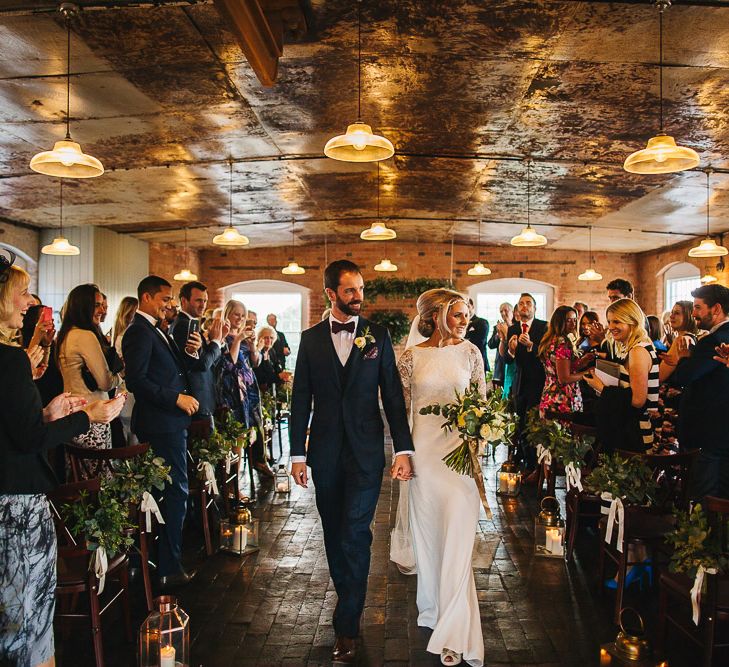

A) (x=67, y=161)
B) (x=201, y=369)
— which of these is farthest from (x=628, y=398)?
(x=67, y=161)

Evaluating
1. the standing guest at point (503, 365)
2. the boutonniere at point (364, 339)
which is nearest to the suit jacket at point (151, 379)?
the boutonniere at point (364, 339)

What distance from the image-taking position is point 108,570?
328 centimetres

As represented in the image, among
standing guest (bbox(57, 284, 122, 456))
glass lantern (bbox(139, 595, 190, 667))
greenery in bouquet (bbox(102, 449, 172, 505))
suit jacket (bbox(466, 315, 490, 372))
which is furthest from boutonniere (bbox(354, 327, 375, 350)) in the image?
suit jacket (bbox(466, 315, 490, 372))

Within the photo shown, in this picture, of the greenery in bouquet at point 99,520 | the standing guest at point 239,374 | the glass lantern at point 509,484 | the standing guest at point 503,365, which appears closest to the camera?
the greenery in bouquet at point 99,520

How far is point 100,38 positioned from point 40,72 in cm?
85

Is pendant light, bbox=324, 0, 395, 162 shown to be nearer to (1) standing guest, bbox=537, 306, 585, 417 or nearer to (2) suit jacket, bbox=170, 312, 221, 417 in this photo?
(2) suit jacket, bbox=170, 312, 221, 417

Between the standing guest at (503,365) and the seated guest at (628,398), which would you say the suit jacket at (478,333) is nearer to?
the standing guest at (503,365)

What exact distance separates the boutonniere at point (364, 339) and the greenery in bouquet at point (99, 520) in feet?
4.43

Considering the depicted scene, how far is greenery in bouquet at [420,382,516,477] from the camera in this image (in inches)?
127

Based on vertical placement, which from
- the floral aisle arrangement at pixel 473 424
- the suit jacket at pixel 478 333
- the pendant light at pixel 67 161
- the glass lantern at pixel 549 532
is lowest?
the glass lantern at pixel 549 532

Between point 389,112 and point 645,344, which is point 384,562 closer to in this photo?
point 645,344

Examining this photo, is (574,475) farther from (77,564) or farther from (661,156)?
(77,564)

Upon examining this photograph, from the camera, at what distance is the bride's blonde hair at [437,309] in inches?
144

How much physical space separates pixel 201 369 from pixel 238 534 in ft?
3.93
